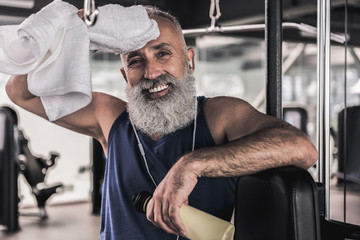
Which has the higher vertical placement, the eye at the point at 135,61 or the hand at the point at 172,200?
the eye at the point at 135,61

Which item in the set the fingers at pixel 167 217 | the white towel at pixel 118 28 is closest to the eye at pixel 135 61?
the white towel at pixel 118 28

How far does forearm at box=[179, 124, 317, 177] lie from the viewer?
3.92 feet

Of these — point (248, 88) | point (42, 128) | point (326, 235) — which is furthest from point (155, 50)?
point (248, 88)

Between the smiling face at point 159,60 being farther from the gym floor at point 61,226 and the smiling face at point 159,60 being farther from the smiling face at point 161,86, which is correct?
the gym floor at point 61,226

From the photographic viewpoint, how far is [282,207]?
1021 millimetres

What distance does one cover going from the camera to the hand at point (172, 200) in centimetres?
112

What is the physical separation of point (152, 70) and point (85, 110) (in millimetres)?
404

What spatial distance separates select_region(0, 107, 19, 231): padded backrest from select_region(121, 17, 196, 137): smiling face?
308 cm

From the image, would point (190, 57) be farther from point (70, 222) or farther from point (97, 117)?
point (70, 222)

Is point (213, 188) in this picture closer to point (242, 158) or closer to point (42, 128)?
point (242, 158)

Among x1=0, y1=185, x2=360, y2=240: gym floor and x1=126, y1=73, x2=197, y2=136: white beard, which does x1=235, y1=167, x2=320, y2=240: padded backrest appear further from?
x1=0, y1=185, x2=360, y2=240: gym floor

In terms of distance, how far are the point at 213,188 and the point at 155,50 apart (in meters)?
0.55

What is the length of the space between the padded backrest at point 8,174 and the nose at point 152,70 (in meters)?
3.16

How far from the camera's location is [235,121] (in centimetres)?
153
